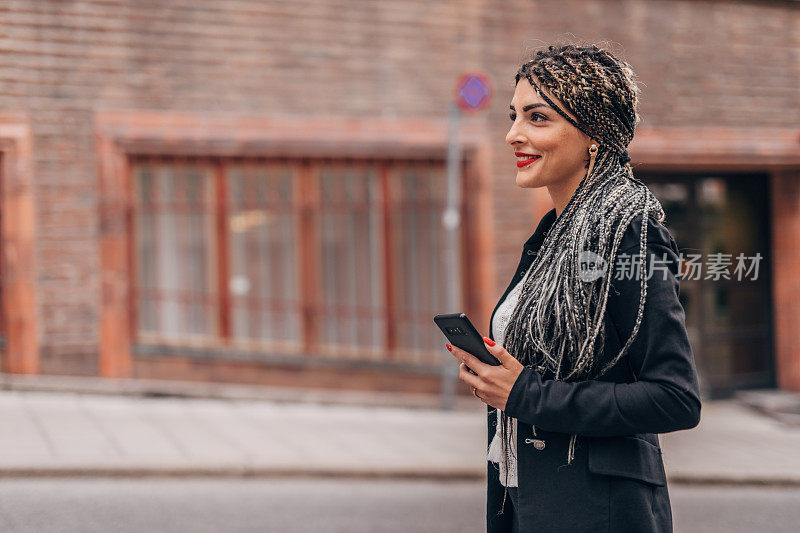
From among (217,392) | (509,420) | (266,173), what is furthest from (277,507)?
(266,173)

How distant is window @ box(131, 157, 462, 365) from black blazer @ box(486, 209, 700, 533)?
8.41m

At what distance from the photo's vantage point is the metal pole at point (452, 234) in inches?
400

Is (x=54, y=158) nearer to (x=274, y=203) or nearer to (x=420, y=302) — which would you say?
(x=274, y=203)

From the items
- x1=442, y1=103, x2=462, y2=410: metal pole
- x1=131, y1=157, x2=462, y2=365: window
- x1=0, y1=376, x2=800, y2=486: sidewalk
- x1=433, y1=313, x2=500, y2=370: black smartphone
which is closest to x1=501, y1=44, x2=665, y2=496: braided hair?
x1=433, y1=313, x2=500, y2=370: black smartphone

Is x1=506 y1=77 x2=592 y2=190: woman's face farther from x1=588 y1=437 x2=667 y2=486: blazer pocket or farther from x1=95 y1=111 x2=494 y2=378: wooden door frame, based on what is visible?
x1=95 y1=111 x2=494 y2=378: wooden door frame

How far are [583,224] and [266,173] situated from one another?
849 centimetres

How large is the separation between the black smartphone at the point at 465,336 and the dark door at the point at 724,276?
1085cm

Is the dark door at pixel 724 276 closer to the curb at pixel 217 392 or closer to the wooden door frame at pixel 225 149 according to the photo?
the wooden door frame at pixel 225 149

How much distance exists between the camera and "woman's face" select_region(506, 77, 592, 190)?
7.19 feet

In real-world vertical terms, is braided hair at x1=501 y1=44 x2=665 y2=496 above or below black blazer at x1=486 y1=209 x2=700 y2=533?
above

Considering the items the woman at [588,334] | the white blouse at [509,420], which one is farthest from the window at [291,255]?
the woman at [588,334]

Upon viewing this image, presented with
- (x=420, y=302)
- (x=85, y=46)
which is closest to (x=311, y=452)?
(x=420, y=302)

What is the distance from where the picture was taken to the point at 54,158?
9.64m

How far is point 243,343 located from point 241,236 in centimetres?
115
